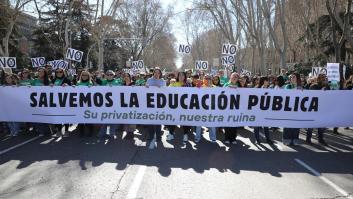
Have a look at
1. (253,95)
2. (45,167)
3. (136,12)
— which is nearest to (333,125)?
(253,95)

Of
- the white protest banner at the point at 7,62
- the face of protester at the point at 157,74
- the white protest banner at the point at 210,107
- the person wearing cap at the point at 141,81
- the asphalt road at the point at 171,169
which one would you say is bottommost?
the asphalt road at the point at 171,169

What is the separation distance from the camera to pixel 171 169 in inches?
312

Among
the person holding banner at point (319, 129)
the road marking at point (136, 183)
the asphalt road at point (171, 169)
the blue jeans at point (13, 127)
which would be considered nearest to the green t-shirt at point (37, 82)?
the blue jeans at point (13, 127)

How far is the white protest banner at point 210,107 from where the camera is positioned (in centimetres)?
1068

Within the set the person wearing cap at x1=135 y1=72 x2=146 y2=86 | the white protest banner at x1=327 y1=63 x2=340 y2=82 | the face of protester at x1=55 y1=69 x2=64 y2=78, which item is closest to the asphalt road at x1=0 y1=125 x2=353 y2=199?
the face of protester at x1=55 y1=69 x2=64 y2=78

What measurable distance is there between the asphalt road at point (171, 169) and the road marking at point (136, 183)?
1cm

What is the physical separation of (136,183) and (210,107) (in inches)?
167

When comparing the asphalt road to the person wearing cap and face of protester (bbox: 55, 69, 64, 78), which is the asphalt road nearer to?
face of protester (bbox: 55, 69, 64, 78)

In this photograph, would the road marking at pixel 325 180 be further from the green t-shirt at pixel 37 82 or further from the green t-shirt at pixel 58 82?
the green t-shirt at pixel 37 82

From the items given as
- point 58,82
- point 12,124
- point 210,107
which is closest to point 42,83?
point 58,82

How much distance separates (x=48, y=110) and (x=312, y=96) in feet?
22.1

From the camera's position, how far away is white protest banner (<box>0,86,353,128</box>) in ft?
35.0

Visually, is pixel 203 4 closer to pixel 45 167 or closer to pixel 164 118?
pixel 164 118

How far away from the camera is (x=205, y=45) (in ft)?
311
